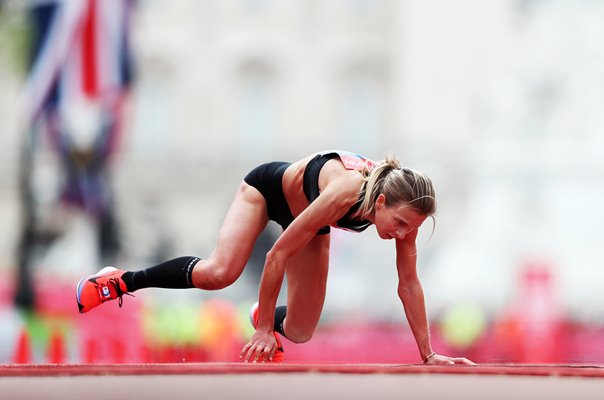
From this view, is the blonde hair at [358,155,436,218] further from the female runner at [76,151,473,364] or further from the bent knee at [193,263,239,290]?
the bent knee at [193,263,239,290]

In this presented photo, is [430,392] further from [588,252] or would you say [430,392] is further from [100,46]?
[588,252]

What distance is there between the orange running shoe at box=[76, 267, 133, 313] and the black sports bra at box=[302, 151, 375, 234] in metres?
1.11

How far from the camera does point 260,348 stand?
18.6 ft

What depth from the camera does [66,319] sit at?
55.4 feet

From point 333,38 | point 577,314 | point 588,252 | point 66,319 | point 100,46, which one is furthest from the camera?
point 333,38

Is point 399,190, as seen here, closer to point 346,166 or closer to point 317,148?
point 346,166

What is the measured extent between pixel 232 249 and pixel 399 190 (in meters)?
1.00

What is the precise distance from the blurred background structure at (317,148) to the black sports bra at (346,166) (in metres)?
6.73

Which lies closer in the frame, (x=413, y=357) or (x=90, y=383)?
(x=90, y=383)

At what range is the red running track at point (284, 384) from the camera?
435 centimetres

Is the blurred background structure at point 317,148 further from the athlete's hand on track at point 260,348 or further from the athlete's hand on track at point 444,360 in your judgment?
the athlete's hand on track at point 444,360

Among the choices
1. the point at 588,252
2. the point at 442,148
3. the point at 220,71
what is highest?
the point at 220,71

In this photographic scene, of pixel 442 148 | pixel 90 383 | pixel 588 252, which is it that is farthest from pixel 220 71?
pixel 90 383

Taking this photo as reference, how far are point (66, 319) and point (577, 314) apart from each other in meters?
12.0
